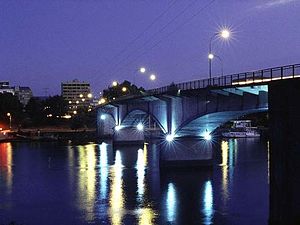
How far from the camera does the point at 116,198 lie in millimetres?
47031

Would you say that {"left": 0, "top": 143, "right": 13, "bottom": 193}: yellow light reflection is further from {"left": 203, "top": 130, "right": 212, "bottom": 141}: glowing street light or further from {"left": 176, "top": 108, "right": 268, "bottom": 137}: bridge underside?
{"left": 203, "top": 130, "right": 212, "bottom": 141}: glowing street light

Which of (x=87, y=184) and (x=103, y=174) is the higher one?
(x=103, y=174)

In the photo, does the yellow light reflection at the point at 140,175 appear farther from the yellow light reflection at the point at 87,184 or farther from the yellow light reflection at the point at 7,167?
the yellow light reflection at the point at 7,167

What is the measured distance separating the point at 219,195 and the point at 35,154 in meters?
56.5

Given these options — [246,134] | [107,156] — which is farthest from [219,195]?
[246,134]

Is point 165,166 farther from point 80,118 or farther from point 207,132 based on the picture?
point 80,118

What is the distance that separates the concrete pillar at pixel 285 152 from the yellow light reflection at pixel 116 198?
12466 millimetres

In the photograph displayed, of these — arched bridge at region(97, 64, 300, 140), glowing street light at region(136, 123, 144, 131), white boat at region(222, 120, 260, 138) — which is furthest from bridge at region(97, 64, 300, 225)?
white boat at region(222, 120, 260, 138)

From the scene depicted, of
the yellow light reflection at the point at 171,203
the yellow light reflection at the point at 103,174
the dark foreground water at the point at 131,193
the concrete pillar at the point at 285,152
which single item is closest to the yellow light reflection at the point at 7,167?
the dark foreground water at the point at 131,193

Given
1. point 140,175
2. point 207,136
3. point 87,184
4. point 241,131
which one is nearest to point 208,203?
point 87,184

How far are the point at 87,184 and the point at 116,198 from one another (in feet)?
31.2

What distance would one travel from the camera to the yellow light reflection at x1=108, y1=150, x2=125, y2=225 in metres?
38.8

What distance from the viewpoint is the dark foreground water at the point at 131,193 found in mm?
38781

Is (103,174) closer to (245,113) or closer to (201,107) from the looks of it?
(201,107)
